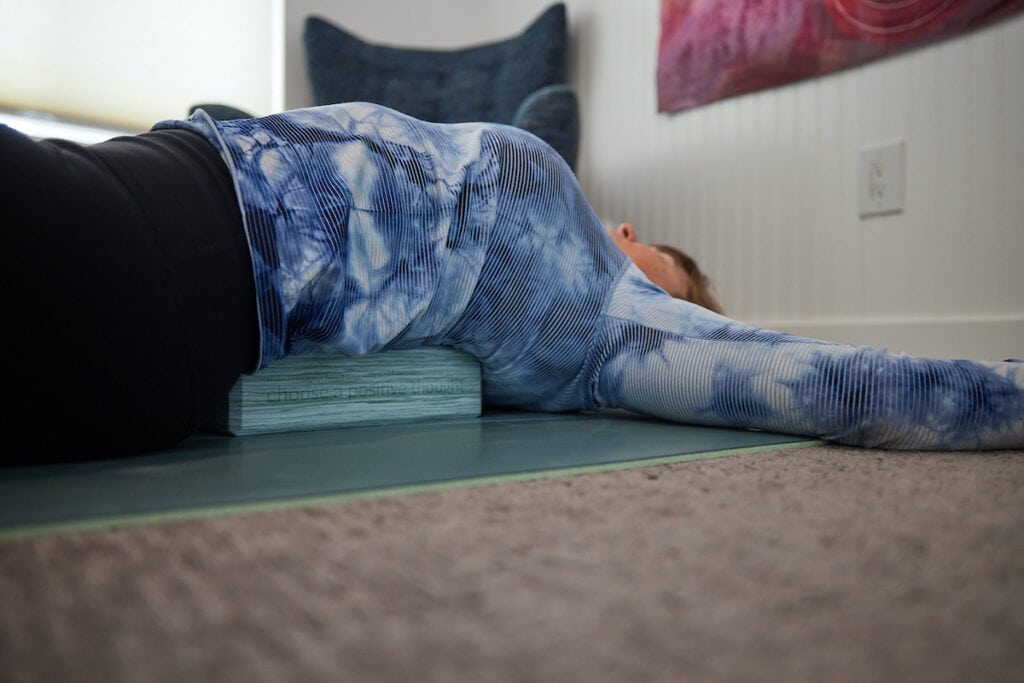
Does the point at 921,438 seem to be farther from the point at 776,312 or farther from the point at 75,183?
the point at 776,312

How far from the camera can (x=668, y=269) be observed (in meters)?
1.33

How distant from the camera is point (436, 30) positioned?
2.73 meters

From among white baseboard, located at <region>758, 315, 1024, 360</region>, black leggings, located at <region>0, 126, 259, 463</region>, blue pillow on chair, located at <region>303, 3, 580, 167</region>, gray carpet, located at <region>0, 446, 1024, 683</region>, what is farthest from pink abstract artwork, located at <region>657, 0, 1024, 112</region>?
black leggings, located at <region>0, 126, 259, 463</region>

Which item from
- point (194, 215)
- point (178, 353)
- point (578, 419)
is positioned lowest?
point (578, 419)

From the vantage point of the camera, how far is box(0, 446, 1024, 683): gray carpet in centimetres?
29

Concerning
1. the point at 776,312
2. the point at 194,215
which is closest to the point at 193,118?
the point at 194,215

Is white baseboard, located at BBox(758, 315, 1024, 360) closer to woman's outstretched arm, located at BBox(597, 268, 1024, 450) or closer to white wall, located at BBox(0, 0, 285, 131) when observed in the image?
woman's outstretched arm, located at BBox(597, 268, 1024, 450)

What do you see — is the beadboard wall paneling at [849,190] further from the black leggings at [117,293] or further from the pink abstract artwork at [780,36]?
the black leggings at [117,293]

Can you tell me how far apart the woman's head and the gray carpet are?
2.60 feet

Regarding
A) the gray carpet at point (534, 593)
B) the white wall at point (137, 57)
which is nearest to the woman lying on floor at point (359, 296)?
the gray carpet at point (534, 593)

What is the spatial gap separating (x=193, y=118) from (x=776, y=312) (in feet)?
4.54

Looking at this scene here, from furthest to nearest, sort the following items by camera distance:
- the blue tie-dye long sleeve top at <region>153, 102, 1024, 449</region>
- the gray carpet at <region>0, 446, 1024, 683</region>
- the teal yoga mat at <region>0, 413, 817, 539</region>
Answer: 1. the blue tie-dye long sleeve top at <region>153, 102, 1024, 449</region>
2. the teal yoga mat at <region>0, 413, 817, 539</region>
3. the gray carpet at <region>0, 446, 1024, 683</region>

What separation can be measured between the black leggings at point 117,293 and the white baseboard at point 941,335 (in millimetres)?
1287

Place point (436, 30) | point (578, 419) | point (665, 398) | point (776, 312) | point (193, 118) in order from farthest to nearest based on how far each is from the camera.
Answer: point (436, 30) < point (776, 312) < point (578, 419) < point (665, 398) < point (193, 118)
